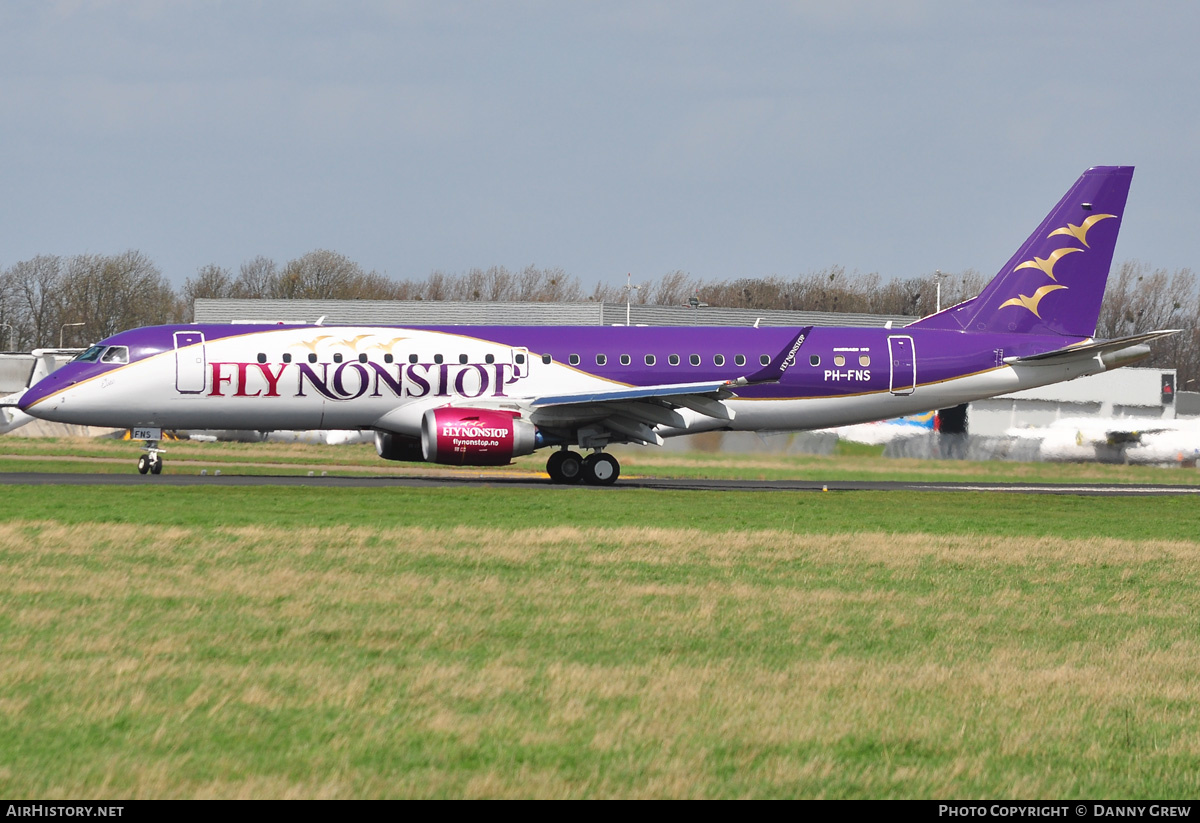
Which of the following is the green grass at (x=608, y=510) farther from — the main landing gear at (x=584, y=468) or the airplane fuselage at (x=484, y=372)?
the airplane fuselage at (x=484, y=372)

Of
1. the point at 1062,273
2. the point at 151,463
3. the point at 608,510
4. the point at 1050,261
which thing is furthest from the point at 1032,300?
the point at 151,463

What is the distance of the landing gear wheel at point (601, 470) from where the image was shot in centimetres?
3044

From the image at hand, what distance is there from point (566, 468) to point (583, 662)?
21.4 metres

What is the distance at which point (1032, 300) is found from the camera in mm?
33438

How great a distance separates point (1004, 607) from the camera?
41.7ft

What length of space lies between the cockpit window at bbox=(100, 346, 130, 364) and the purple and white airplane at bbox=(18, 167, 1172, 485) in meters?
0.03

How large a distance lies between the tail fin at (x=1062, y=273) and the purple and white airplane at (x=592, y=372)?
0.03 meters

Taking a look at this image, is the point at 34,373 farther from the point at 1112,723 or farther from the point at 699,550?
the point at 1112,723

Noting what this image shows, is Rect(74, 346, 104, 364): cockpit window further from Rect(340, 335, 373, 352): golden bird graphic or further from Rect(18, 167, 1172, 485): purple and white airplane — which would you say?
Rect(340, 335, 373, 352): golden bird graphic

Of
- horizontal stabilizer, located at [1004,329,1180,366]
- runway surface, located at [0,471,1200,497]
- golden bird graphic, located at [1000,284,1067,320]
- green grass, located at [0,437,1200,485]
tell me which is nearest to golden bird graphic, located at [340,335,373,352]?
runway surface, located at [0,471,1200,497]

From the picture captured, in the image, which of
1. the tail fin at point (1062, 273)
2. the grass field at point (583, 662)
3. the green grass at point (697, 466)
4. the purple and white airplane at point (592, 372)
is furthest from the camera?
the green grass at point (697, 466)

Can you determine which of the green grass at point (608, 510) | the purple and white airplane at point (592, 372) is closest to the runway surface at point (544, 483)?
the purple and white airplane at point (592, 372)

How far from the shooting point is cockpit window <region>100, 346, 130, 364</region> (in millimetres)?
29281

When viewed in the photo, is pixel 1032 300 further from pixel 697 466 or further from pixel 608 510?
pixel 608 510
